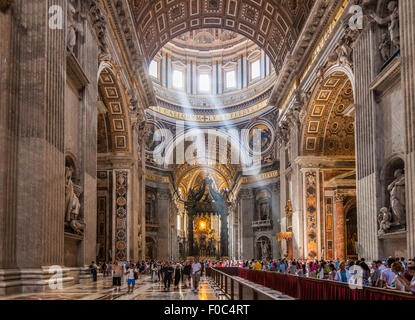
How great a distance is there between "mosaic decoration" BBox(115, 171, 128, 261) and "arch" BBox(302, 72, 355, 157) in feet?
27.3

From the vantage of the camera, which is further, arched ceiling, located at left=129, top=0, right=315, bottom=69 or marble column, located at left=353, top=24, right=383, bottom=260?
arched ceiling, located at left=129, top=0, right=315, bottom=69

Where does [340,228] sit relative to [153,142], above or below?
below

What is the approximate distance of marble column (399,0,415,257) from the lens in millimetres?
10523

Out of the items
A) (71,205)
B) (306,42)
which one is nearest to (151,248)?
(306,42)

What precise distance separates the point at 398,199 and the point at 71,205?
7.79 m

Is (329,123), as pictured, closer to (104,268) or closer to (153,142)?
(104,268)

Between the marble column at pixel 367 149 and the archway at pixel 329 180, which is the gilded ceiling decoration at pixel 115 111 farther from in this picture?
the marble column at pixel 367 149

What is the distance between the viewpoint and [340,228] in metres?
23.5

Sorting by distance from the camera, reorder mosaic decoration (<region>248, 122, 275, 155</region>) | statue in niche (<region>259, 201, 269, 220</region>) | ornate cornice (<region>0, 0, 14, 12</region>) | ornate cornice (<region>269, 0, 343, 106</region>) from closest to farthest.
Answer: ornate cornice (<region>0, 0, 14, 12</region>), ornate cornice (<region>269, 0, 343, 106</region>), statue in niche (<region>259, 201, 269, 220</region>), mosaic decoration (<region>248, 122, 275, 155</region>)

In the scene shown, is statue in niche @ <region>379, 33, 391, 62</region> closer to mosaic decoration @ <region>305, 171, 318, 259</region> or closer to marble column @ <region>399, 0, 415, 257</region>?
marble column @ <region>399, 0, 415, 257</region>

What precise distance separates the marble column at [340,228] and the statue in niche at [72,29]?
47.5 ft

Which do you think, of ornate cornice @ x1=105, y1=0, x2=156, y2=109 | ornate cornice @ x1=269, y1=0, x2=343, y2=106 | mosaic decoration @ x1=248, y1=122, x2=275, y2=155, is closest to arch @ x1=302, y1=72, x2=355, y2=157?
ornate cornice @ x1=269, y1=0, x2=343, y2=106

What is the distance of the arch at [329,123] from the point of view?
21281 mm
